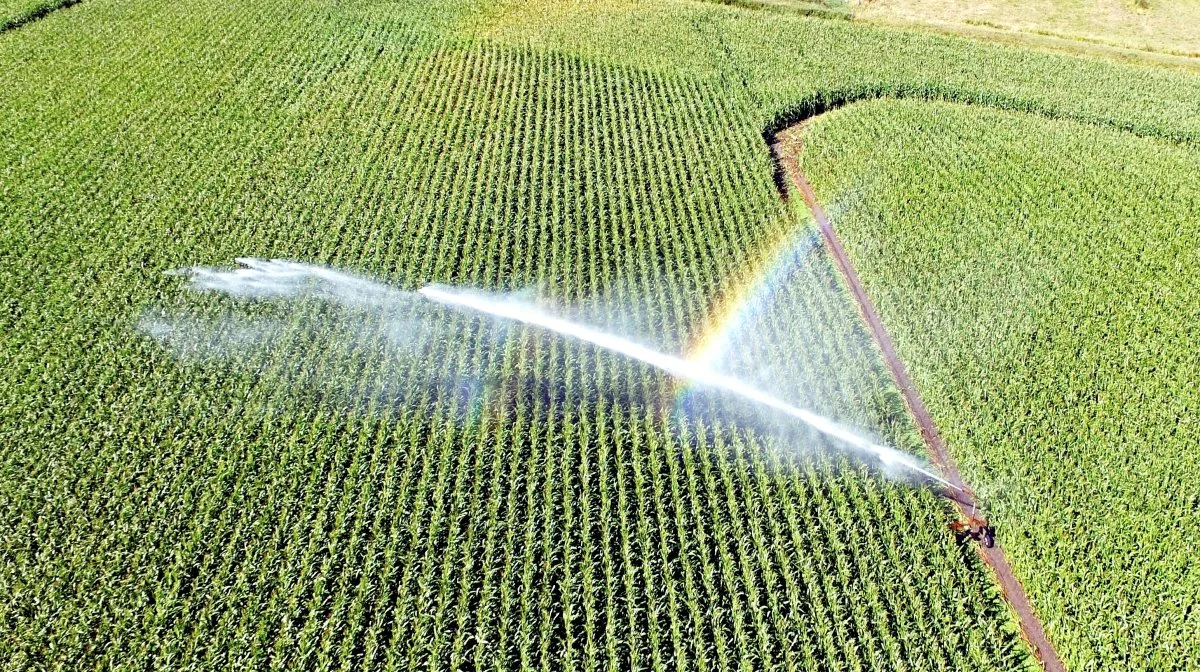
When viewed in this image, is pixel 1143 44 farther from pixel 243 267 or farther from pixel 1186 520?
pixel 243 267

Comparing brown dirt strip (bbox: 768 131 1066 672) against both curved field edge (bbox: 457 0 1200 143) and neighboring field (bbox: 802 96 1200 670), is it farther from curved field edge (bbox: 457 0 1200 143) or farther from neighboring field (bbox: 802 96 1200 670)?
curved field edge (bbox: 457 0 1200 143)

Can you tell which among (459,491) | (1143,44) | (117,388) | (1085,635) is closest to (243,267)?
(117,388)

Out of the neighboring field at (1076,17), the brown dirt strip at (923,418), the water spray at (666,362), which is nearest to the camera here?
the brown dirt strip at (923,418)

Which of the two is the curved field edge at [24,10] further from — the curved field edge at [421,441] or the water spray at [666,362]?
the water spray at [666,362]

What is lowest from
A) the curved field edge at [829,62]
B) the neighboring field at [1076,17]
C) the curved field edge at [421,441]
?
the curved field edge at [421,441]

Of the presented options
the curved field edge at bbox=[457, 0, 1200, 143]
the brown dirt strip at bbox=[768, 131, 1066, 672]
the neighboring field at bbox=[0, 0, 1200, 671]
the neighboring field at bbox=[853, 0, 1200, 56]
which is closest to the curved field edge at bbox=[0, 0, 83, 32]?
the neighboring field at bbox=[0, 0, 1200, 671]

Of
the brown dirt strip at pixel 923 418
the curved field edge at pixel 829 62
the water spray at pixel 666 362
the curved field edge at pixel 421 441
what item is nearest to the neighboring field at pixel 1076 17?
the curved field edge at pixel 829 62
